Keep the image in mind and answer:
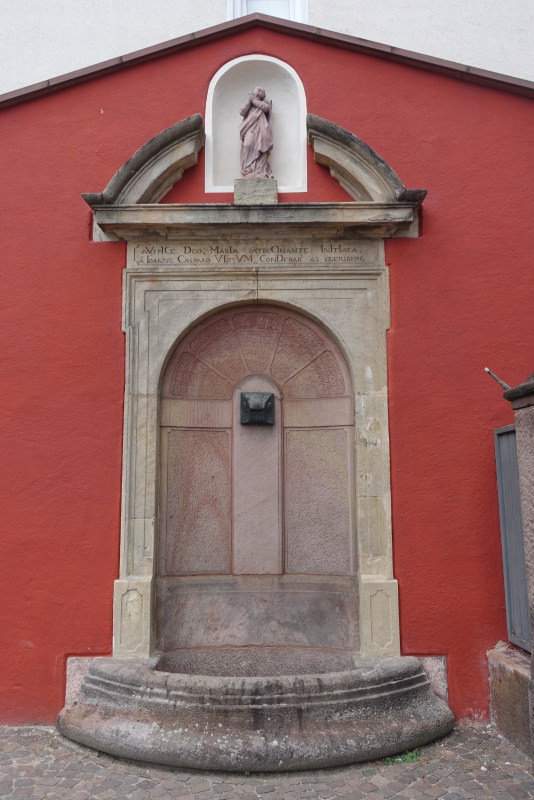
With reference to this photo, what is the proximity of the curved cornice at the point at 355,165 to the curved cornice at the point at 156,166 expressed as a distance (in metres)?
0.99

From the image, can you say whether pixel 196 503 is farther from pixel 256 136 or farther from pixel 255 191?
pixel 256 136

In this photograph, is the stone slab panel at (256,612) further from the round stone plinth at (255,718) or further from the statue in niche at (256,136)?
the statue in niche at (256,136)

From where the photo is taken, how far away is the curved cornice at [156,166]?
16.5ft

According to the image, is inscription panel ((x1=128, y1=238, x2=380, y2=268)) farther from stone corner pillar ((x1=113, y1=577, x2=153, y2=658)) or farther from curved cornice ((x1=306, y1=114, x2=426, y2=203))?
stone corner pillar ((x1=113, y1=577, x2=153, y2=658))

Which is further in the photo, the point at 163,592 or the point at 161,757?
the point at 163,592

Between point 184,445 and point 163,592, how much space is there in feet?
3.90

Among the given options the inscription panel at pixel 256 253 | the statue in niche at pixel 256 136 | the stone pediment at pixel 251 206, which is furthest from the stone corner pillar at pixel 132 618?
the statue in niche at pixel 256 136

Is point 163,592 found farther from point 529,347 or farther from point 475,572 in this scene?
point 529,347

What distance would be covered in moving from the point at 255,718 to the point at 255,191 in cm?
397

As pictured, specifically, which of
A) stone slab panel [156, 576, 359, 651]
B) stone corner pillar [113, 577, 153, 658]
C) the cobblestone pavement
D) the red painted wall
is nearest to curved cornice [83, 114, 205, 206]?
the red painted wall

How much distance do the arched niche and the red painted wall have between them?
10 cm

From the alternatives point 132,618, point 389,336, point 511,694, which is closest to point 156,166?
point 389,336

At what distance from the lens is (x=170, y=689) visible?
4176mm

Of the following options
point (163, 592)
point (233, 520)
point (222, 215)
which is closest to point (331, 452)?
point (233, 520)
